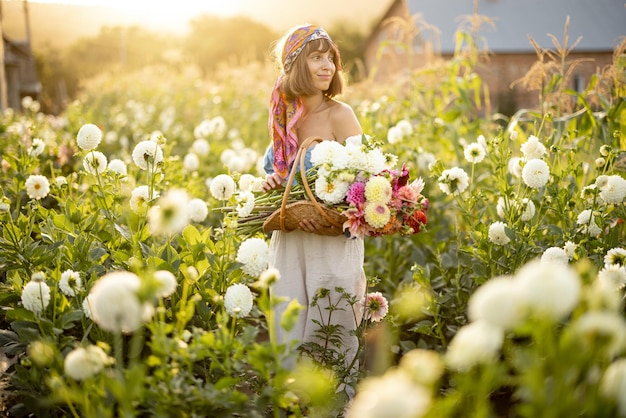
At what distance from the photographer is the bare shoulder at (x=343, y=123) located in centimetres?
304

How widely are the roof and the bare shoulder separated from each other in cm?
2124

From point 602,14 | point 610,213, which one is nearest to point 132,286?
point 610,213

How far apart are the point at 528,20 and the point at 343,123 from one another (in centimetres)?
2373

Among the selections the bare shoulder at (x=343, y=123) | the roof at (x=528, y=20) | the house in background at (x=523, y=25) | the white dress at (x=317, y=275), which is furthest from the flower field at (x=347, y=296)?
the roof at (x=528, y=20)

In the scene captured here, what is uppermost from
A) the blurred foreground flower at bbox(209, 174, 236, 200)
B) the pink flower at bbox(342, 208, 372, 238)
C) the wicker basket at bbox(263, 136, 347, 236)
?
the blurred foreground flower at bbox(209, 174, 236, 200)

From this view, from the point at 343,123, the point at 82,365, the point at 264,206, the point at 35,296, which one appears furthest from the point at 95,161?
the point at 82,365

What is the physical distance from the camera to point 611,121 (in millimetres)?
3936

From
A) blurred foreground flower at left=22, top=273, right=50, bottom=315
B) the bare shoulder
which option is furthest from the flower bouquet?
blurred foreground flower at left=22, top=273, right=50, bottom=315

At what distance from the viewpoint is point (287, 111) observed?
3.07m

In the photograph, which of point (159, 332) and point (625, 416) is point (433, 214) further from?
point (625, 416)

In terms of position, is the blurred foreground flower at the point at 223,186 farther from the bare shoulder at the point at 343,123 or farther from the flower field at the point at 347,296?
the bare shoulder at the point at 343,123

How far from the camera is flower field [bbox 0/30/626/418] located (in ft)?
3.99

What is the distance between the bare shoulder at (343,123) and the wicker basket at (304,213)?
0.28 m

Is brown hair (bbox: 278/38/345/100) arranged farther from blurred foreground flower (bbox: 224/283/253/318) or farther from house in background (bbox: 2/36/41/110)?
house in background (bbox: 2/36/41/110)
